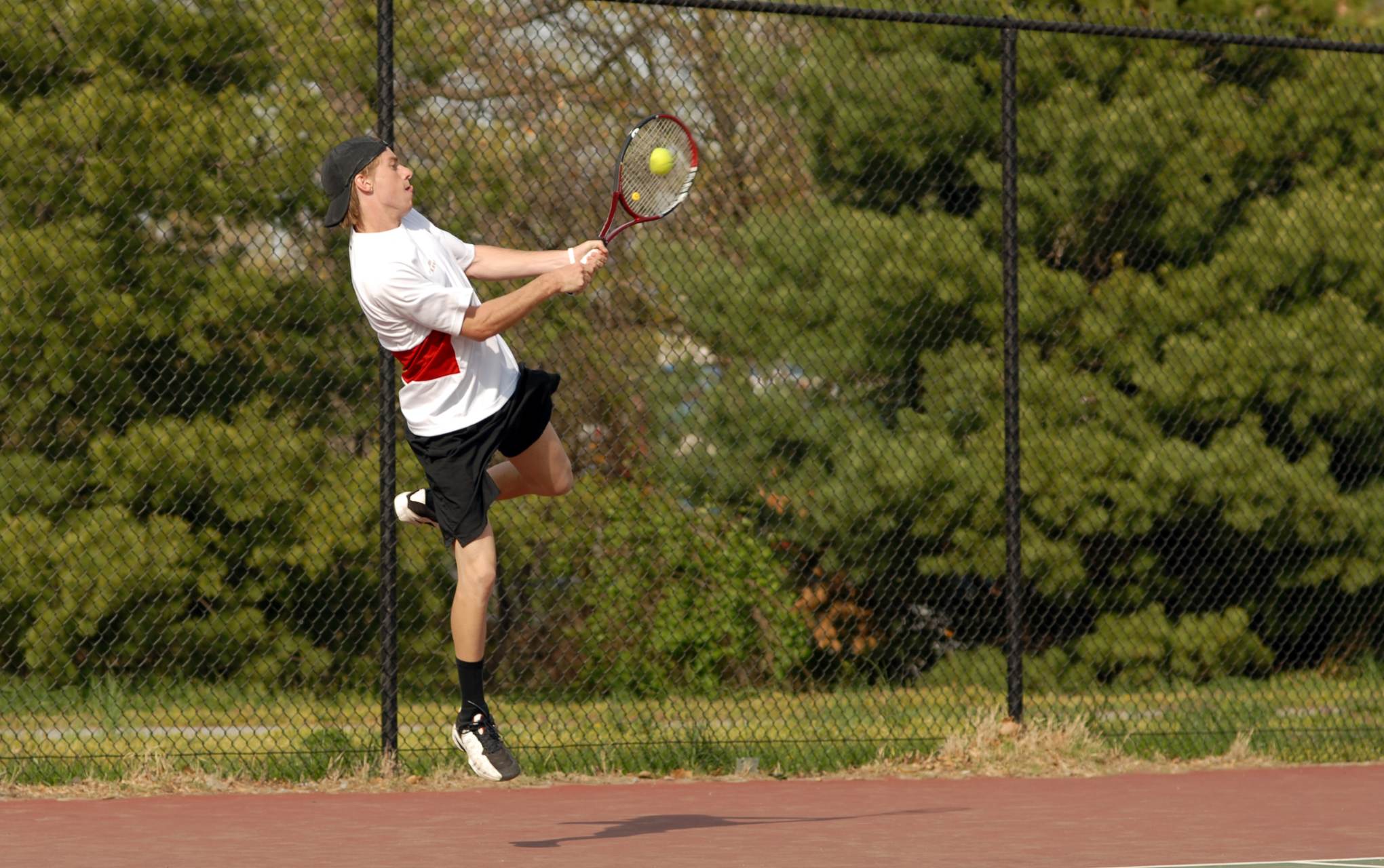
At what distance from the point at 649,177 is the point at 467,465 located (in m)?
1.26

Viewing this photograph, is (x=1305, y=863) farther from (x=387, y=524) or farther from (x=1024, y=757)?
(x=387, y=524)

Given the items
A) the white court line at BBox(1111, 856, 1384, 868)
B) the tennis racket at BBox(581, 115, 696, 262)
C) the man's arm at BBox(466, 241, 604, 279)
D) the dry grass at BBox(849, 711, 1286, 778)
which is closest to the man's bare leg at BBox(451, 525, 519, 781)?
the man's arm at BBox(466, 241, 604, 279)

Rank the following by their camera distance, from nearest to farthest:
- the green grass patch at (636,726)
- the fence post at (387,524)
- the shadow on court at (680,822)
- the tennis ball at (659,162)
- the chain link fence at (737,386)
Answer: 1. the shadow on court at (680,822)
2. the tennis ball at (659,162)
3. the fence post at (387,524)
4. the green grass patch at (636,726)
5. the chain link fence at (737,386)

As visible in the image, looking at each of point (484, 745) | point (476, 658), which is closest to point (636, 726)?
point (476, 658)

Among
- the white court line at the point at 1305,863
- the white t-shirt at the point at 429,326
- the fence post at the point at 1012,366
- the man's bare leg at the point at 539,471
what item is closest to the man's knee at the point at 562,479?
the man's bare leg at the point at 539,471

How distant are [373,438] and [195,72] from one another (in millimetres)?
2098

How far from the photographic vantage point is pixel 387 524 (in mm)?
6977

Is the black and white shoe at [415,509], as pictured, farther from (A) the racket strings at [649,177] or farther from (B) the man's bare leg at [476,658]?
(A) the racket strings at [649,177]

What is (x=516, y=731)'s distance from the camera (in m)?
8.48

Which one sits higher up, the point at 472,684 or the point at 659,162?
the point at 659,162

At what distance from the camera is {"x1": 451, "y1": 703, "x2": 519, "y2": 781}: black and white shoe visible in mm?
5531

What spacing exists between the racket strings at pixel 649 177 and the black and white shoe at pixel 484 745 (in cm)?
178

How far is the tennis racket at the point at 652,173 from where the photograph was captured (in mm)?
6156

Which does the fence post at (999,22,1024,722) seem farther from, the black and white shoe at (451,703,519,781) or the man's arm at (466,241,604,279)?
the black and white shoe at (451,703,519,781)
